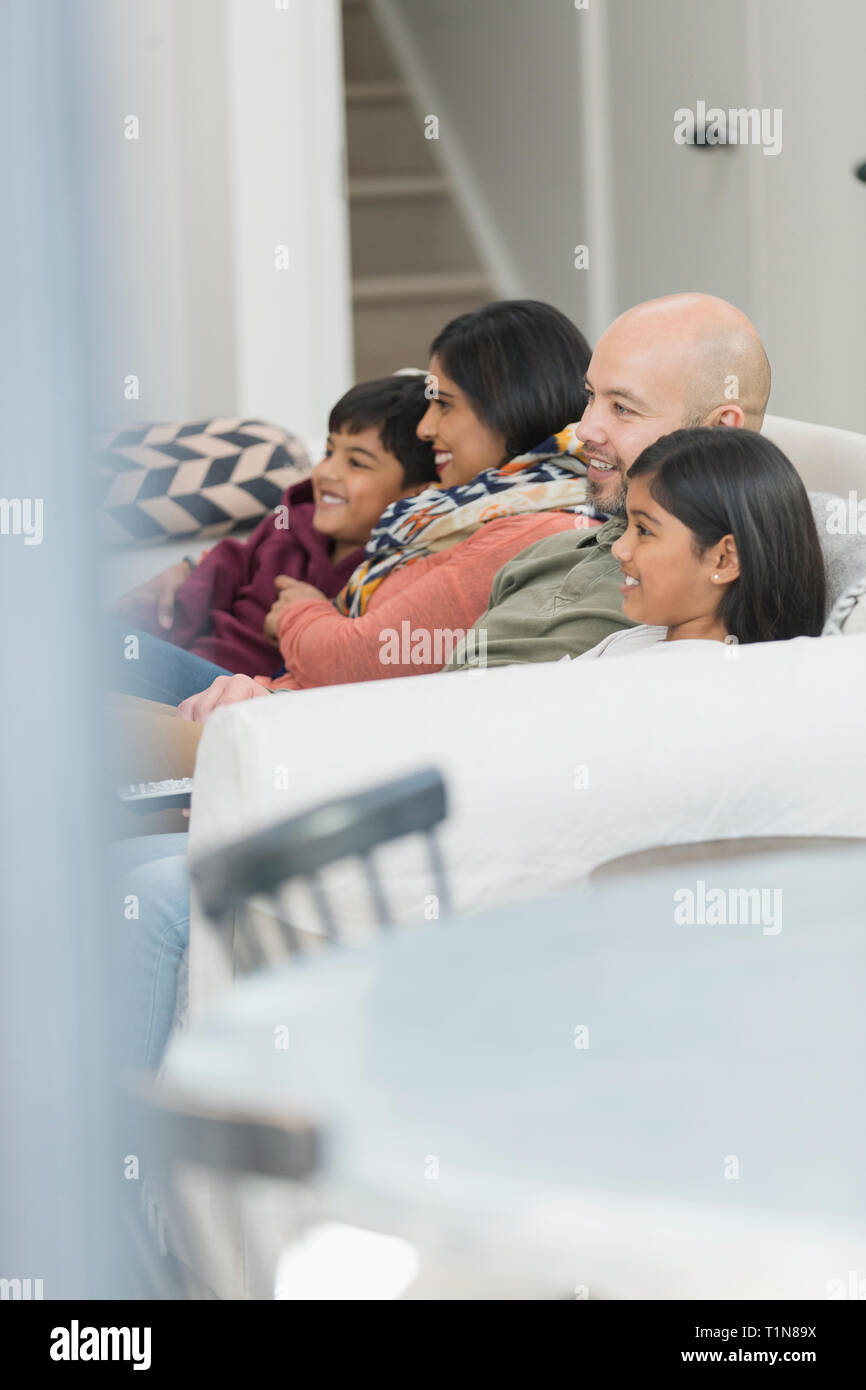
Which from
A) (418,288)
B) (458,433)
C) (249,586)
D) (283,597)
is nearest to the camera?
(458,433)

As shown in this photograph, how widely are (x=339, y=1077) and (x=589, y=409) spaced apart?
3.42 ft

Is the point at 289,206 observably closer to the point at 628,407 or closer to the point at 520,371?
the point at 520,371

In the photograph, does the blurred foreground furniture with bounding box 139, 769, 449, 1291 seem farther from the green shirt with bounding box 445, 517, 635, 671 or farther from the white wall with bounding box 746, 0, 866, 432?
the white wall with bounding box 746, 0, 866, 432

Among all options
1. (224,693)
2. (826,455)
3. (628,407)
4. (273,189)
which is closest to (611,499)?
(628,407)

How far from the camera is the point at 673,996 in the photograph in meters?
0.60

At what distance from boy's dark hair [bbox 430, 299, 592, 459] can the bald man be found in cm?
22

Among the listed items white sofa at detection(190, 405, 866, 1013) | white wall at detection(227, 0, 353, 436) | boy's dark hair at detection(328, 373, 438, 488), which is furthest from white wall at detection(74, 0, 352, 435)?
white sofa at detection(190, 405, 866, 1013)

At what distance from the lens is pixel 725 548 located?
1.11 m

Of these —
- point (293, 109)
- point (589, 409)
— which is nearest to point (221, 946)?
point (589, 409)

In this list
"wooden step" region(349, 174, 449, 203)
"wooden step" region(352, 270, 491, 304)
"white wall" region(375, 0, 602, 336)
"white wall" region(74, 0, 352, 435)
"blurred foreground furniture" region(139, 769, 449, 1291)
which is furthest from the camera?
"wooden step" region(349, 174, 449, 203)

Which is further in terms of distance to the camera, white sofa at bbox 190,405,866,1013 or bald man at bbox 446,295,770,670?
bald man at bbox 446,295,770,670

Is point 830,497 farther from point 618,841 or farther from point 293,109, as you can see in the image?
point 293,109

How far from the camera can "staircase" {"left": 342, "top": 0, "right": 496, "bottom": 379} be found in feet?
13.8

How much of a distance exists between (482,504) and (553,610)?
291 mm
